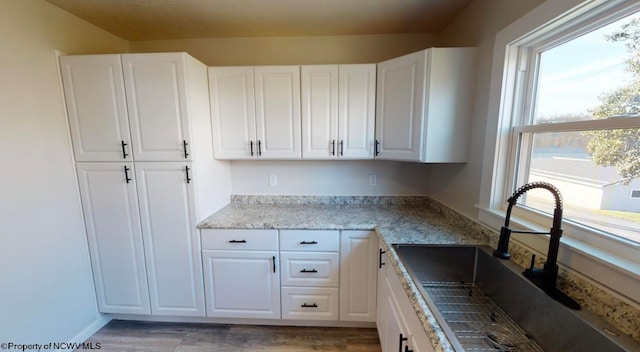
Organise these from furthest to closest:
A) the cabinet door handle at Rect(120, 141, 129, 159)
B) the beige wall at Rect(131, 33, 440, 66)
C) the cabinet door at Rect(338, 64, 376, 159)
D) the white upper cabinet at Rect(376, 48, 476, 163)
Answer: the beige wall at Rect(131, 33, 440, 66), the cabinet door at Rect(338, 64, 376, 159), the cabinet door handle at Rect(120, 141, 129, 159), the white upper cabinet at Rect(376, 48, 476, 163)

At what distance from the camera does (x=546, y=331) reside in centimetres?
92

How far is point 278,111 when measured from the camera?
2.01 metres

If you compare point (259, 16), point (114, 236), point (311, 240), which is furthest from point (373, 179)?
point (114, 236)

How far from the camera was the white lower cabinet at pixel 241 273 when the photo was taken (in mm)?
1848

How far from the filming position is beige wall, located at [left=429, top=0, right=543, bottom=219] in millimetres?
1358

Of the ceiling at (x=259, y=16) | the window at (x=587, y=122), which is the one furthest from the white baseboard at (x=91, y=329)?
the window at (x=587, y=122)

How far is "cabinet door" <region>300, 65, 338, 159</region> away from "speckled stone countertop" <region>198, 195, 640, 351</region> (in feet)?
1.76

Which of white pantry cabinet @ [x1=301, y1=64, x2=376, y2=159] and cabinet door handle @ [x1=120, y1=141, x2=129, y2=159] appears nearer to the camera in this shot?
cabinet door handle @ [x1=120, y1=141, x2=129, y2=159]

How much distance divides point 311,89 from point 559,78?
4.94 feet

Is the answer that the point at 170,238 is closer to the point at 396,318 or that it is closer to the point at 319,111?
the point at 319,111

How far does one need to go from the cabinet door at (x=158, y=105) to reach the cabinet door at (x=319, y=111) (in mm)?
899

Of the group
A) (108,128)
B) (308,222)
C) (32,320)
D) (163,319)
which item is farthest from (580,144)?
(32,320)

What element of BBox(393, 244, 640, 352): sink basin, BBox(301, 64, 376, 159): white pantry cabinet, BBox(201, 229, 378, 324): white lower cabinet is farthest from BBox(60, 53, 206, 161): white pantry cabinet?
BBox(393, 244, 640, 352): sink basin

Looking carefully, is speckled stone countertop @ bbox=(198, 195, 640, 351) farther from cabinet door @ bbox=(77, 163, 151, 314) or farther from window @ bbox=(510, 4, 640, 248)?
cabinet door @ bbox=(77, 163, 151, 314)
